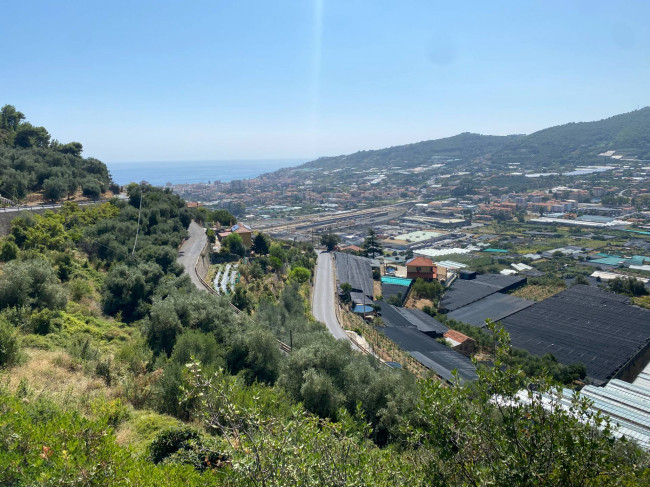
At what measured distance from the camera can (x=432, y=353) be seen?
1752 centimetres

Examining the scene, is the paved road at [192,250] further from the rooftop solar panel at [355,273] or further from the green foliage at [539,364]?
the green foliage at [539,364]

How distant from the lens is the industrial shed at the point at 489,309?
81.7ft

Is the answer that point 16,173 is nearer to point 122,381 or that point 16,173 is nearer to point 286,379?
point 122,381

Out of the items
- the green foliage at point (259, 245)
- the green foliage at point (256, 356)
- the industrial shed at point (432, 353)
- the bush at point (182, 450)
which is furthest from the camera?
the green foliage at point (259, 245)

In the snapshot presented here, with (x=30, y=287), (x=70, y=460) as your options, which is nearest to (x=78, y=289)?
(x=30, y=287)

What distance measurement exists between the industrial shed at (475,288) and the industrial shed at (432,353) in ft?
25.6

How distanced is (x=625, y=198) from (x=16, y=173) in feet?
302

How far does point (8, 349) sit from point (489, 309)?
84.7 ft

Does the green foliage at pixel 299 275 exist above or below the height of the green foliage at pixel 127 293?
below

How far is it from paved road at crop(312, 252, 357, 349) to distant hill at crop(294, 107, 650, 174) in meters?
123

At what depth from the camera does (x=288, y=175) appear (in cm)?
→ 18162

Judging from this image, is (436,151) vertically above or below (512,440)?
above

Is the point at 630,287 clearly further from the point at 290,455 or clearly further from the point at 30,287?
the point at 30,287

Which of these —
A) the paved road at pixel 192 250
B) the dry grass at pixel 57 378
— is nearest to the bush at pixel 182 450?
the dry grass at pixel 57 378
